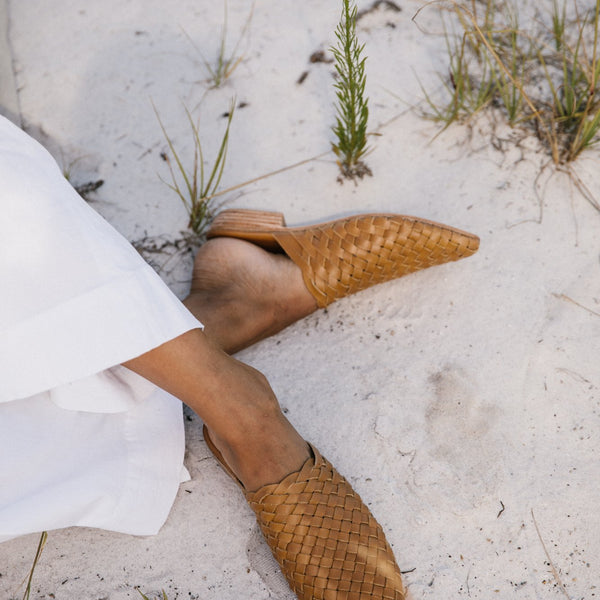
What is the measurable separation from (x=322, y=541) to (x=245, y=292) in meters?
0.63

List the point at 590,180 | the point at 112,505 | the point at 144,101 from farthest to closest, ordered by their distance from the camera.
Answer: the point at 144,101
the point at 590,180
the point at 112,505

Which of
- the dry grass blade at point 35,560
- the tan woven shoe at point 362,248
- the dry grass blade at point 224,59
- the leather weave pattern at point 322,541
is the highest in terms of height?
the dry grass blade at point 224,59

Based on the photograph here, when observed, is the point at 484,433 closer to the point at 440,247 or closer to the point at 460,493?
the point at 460,493

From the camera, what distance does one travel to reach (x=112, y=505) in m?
1.25

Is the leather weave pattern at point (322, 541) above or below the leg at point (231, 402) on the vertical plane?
below

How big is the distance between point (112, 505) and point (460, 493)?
779 millimetres

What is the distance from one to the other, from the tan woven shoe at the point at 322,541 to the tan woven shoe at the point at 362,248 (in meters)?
0.49

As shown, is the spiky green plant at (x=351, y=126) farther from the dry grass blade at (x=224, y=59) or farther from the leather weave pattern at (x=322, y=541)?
the leather weave pattern at (x=322, y=541)

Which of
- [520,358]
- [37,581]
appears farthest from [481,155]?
[37,581]

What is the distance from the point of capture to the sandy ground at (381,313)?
4.53ft

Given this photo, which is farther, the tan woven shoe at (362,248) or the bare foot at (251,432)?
the tan woven shoe at (362,248)

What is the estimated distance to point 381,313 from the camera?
65.8 inches

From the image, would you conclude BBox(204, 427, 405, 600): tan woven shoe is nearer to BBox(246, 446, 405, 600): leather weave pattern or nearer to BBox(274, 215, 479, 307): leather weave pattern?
BBox(246, 446, 405, 600): leather weave pattern

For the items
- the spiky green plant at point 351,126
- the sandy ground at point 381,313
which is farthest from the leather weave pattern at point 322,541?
the spiky green plant at point 351,126
